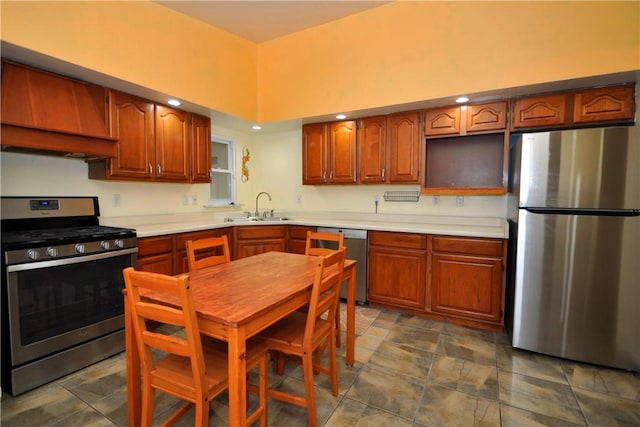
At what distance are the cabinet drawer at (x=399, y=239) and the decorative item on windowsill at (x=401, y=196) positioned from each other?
69cm

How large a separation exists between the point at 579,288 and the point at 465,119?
1742mm

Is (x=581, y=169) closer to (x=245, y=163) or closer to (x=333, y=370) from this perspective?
(x=333, y=370)

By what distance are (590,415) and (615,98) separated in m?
2.33

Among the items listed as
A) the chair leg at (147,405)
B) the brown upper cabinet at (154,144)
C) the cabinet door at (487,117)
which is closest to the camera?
the chair leg at (147,405)

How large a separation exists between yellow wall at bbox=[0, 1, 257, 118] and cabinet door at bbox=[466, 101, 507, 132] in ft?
8.13

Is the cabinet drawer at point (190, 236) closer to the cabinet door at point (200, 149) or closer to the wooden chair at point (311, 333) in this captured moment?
the cabinet door at point (200, 149)

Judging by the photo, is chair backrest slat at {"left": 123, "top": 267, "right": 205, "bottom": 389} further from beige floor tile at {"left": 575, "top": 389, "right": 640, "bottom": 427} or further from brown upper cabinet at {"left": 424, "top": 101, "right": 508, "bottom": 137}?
brown upper cabinet at {"left": 424, "top": 101, "right": 508, "bottom": 137}

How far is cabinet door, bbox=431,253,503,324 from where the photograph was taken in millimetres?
2801

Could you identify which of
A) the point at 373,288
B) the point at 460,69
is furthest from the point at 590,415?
the point at 460,69

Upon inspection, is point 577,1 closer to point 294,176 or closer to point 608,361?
point 608,361

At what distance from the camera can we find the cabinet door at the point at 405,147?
3287mm

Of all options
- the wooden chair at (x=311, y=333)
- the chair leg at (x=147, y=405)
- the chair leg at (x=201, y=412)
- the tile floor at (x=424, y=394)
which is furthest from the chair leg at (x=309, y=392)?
the chair leg at (x=147, y=405)

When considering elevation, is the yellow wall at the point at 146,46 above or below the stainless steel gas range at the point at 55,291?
above

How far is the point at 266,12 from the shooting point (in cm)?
312
